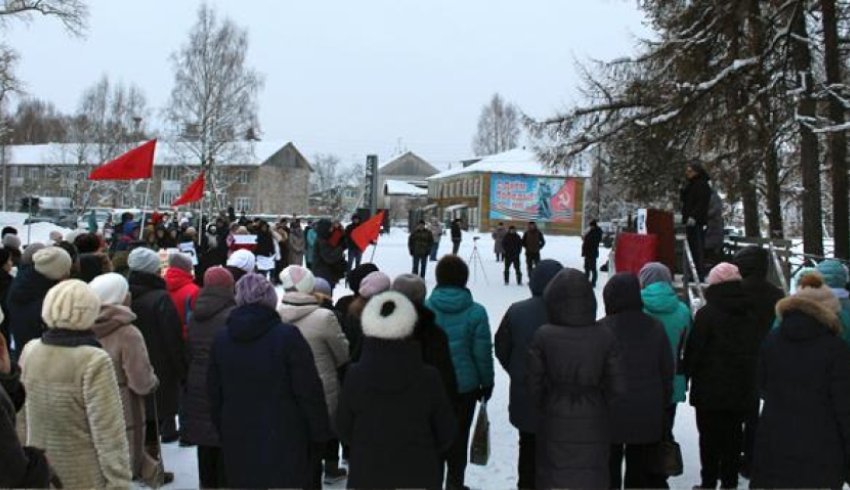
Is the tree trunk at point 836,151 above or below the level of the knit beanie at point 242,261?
above

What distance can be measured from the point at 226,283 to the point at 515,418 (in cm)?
227

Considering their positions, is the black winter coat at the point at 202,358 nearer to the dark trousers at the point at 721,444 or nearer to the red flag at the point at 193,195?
the dark trousers at the point at 721,444

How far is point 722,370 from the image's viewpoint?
550 cm

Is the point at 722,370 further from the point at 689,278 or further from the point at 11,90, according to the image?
the point at 11,90

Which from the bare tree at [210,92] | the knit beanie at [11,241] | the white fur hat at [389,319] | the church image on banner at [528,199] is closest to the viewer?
the white fur hat at [389,319]

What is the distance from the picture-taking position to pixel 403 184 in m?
96.9

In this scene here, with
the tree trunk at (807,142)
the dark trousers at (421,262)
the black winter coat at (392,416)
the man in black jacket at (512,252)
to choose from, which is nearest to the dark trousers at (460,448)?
the black winter coat at (392,416)

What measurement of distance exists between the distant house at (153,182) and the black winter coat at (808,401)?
6326 cm

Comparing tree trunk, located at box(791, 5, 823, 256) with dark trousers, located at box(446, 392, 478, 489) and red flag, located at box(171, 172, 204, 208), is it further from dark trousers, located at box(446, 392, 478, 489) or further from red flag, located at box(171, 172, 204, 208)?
red flag, located at box(171, 172, 204, 208)

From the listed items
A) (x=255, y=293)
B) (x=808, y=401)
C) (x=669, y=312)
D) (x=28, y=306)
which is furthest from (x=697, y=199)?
(x=28, y=306)

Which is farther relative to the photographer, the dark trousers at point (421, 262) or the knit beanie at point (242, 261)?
the dark trousers at point (421, 262)

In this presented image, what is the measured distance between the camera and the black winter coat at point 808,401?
14.0ft

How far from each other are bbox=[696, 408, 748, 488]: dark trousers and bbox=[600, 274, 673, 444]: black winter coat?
2.75ft

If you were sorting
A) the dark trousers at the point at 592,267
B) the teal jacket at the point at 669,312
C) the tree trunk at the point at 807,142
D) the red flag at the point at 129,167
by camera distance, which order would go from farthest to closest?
the dark trousers at the point at 592,267
the tree trunk at the point at 807,142
the red flag at the point at 129,167
the teal jacket at the point at 669,312
